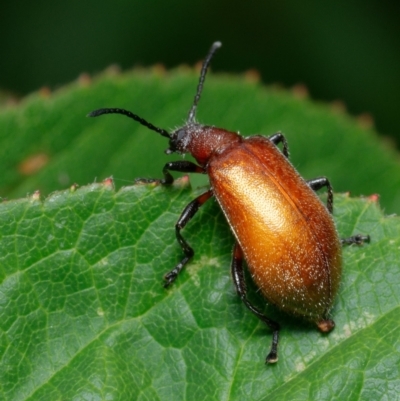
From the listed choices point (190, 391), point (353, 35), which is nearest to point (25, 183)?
point (190, 391)

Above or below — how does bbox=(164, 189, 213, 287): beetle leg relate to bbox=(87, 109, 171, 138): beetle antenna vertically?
below

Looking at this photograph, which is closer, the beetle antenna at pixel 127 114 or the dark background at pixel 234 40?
the beetle antenna at pixel 127 114

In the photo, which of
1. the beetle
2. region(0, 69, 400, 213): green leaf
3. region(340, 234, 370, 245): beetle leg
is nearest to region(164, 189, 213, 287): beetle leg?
the beetle

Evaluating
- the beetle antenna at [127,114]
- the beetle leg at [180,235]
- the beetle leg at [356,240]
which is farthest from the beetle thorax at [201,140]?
the beetle leg at [356,240]

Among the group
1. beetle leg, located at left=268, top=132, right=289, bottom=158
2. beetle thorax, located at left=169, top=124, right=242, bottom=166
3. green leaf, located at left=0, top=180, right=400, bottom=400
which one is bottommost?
green leaf, located at left=0, top=180, right=400, bottom=400

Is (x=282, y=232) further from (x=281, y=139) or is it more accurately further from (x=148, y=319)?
(x=281, y=139)

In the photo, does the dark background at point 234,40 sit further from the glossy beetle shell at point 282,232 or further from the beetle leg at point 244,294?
the beetle leg at point 244,294

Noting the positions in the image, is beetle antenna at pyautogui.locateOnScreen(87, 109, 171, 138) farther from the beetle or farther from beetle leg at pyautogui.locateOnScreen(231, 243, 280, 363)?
beetle leg at pyautogui.locateOnScreen(231, 243, 280, 363)
